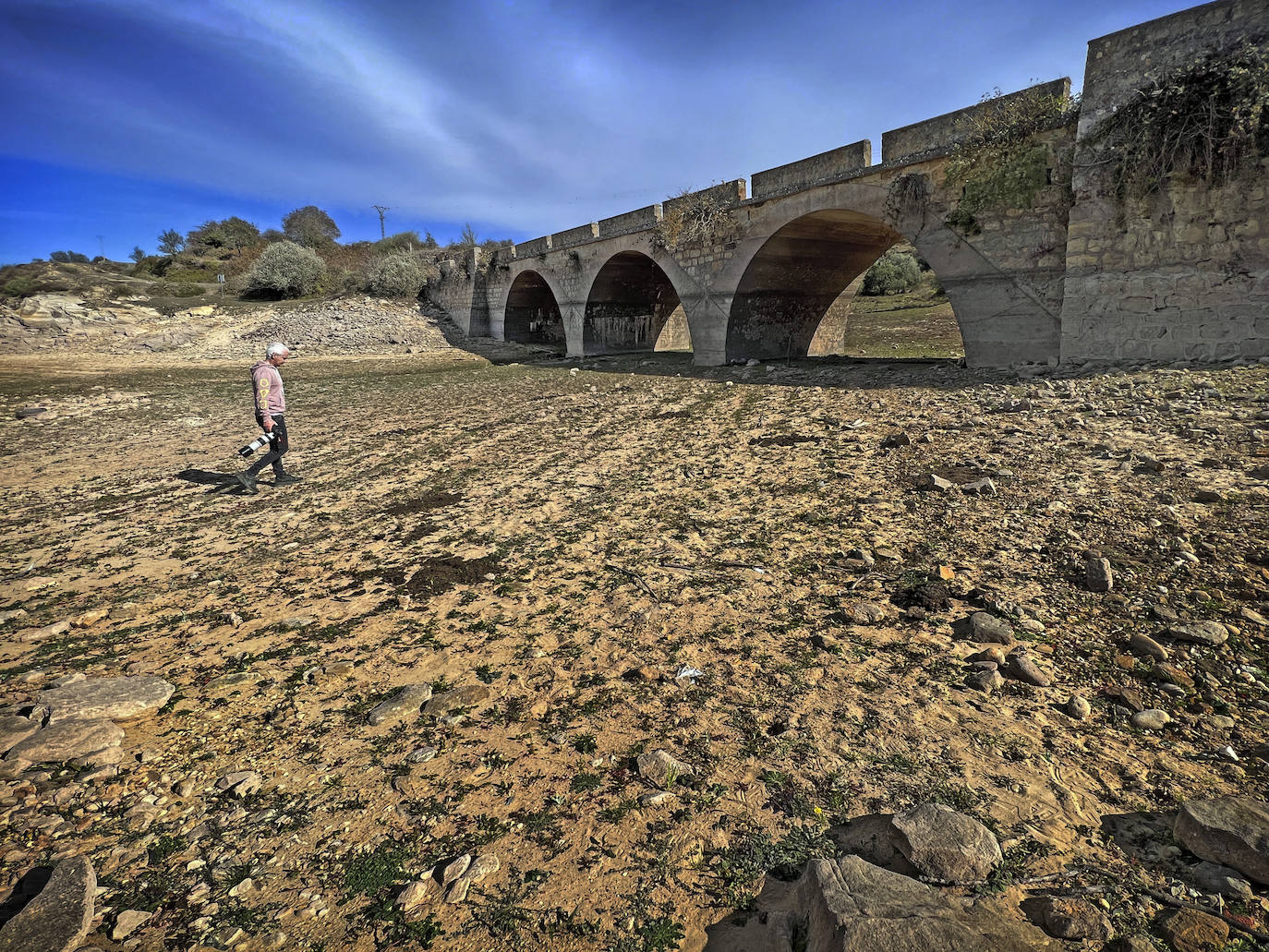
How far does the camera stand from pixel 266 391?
6.13 metres

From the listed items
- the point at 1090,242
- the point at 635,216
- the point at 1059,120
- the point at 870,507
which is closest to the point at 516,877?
the point at 870,507

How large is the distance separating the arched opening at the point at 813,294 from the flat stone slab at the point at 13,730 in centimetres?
1162

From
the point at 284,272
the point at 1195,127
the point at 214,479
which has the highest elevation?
the point at 284,272

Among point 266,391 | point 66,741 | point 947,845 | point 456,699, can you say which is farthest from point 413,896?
point 266,391

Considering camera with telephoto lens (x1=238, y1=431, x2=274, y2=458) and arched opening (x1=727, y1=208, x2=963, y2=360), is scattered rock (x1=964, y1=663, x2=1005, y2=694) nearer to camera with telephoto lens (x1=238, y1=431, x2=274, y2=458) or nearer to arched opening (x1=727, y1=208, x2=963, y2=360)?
camera with telephoto lens (x1=238, y1=431, x2=274, y2=458)

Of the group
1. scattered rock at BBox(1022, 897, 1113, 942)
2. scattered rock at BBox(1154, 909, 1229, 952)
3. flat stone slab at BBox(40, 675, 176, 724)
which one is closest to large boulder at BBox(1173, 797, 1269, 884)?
scattered rock at BBox(1154, 909, 1229, 952)

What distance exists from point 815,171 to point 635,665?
417 inches

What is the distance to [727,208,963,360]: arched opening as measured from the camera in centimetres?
1200

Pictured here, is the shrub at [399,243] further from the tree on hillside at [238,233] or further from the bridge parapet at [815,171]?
the bridge parapet at [815,171]

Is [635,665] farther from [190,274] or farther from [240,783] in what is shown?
[190,274]

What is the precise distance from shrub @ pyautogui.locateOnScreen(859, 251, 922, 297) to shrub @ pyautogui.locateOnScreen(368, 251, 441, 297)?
19.3 meters

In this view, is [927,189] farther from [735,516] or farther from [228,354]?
[228,354]

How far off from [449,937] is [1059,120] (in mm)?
10555

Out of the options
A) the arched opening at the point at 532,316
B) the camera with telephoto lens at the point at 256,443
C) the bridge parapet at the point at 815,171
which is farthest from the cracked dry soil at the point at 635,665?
the arched opening at the point at 532,316
